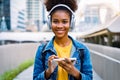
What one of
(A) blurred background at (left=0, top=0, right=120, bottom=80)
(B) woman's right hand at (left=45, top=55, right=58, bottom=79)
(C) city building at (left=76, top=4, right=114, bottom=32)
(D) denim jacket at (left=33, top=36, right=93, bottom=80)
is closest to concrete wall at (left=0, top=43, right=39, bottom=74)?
(A) blurred background at (left=0, top=0, right=120, bottom=80)

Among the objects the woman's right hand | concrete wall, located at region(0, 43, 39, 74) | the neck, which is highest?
the neck

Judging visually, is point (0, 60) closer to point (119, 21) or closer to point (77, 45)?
point (77, 45)

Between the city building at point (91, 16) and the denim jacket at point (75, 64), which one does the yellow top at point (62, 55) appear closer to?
the denim jacket at point (75, 64)

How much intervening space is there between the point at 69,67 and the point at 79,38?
89.8 m

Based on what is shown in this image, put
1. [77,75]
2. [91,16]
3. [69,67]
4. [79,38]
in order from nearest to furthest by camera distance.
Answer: [69,67] < [77,75] < [79,38] < [91,16]

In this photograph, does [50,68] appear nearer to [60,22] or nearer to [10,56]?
[60,22]

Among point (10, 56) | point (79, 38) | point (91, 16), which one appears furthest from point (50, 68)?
point (91, 16)

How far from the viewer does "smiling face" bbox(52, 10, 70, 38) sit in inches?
116

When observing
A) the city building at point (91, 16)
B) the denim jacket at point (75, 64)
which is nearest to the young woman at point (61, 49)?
the denim jacket at point (75, 64)

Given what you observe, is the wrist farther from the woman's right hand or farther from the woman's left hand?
the woman's right hand

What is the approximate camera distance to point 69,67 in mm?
2713

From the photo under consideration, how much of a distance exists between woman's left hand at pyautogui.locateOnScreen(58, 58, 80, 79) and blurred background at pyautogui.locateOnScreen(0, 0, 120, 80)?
57 centimetres

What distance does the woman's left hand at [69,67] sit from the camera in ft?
8.73

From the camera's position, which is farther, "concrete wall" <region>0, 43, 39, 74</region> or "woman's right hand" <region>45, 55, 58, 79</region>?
"concrete wall" <region>0, 43, 39, 74</region>
